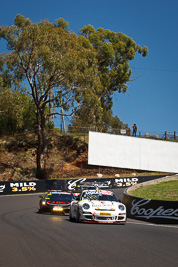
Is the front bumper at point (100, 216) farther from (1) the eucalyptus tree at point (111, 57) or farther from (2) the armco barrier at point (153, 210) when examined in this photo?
(1) the eucalyptus tree at point (111, 57)

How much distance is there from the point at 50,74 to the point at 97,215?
87.4ft

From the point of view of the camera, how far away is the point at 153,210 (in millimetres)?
15906

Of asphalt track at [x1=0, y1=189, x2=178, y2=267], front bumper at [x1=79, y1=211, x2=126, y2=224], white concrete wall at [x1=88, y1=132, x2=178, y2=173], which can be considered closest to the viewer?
asphalt track at [x1=0, y1=189, x2=178, y2=267]

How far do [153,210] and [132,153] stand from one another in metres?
32.2

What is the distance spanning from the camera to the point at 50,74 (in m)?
38.3

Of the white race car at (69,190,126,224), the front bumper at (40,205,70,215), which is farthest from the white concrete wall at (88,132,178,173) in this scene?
the white race car at (69,190,126,224)

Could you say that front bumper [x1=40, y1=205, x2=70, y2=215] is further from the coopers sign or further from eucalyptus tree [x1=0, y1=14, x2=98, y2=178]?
eucalyptus tree [x1=0, y1=14, x2=98, y2=178]

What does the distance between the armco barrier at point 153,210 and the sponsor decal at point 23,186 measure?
17.3 m

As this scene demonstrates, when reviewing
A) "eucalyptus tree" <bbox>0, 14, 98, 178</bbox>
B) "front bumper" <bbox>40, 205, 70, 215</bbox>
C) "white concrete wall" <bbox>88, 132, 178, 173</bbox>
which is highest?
"eucalyptus tree" <bbox>0, 14, 98, 178</bbox>

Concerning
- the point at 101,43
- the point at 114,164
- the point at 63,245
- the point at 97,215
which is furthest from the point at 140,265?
the point at 101,43

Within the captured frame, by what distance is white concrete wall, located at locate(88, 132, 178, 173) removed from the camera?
46.1 meters

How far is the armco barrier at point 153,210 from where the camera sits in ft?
48.3

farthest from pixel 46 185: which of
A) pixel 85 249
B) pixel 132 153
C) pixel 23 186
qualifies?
pixel 85 249

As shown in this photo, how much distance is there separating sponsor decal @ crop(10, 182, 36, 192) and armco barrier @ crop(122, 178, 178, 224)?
682 inches
